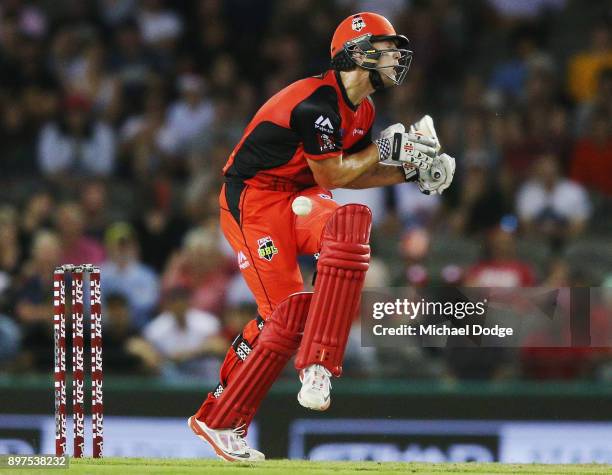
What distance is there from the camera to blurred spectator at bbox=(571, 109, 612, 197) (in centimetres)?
1109

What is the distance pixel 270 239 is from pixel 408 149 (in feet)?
2.64

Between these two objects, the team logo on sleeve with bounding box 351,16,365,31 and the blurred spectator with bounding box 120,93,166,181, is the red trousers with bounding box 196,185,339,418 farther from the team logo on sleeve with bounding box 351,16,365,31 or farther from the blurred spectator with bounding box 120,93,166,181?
the blurred spectator with bounding box 120,93,166,181

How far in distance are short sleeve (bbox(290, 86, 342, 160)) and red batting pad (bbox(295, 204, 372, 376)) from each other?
32 centimetres

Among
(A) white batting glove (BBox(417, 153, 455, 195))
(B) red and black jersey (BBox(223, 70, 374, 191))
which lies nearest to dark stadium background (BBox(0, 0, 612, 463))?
(A) white batting glove (BBox(417, 153, 455, 195))

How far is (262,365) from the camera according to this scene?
6391 mm

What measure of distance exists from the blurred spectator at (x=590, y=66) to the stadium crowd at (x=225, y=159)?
17mm

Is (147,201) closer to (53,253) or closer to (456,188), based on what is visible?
(53,253)

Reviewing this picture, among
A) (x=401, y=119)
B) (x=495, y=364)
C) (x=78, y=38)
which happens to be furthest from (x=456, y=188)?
(x=78, y=38)

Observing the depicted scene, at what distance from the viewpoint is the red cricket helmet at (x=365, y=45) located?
632cm

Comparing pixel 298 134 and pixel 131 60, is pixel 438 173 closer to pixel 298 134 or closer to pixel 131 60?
pixel 298 134

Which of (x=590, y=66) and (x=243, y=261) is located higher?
(x=590, y=66)

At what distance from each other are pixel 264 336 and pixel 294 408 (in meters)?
3.12

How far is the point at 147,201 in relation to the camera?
37.7 feet

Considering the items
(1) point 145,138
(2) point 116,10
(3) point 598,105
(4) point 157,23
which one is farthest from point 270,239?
(2) point 116,10
